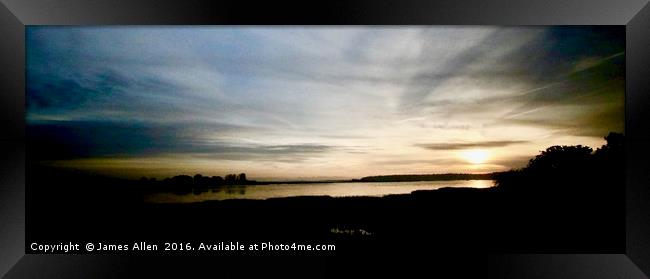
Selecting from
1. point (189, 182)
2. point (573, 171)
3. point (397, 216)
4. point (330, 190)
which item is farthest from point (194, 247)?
point (573, 171)

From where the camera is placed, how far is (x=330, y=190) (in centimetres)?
281

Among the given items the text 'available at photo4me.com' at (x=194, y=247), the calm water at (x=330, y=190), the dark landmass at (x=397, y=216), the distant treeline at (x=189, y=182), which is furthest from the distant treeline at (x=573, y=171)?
the distant treeline at (x=189, y=182)

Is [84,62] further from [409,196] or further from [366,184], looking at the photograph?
[409,196]

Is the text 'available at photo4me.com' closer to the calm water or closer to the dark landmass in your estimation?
the dark landmass

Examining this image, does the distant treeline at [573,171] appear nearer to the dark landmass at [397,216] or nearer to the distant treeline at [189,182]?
the dark landmass at [397,216]

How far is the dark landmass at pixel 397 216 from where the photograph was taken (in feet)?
9.02

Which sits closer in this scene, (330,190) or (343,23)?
(343,23)

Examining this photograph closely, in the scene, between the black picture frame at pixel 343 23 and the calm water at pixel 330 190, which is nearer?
the black picture frame at pixel 343 23

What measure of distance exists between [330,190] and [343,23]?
1234mm

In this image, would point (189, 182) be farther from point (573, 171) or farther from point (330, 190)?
point (573, 171)

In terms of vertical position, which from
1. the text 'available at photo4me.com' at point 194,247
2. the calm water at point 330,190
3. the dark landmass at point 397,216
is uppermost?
the calm water at point 330,190

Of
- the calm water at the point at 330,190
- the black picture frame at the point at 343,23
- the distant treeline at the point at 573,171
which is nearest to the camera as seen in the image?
the black picture frame at the point at 343,23

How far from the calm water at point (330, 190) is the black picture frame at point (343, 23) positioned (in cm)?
56

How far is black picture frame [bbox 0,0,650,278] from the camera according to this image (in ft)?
8.32
